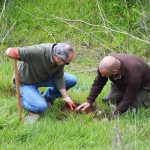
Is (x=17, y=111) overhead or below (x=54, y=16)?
below

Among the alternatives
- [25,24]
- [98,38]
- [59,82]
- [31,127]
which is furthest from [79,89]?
[25,24]

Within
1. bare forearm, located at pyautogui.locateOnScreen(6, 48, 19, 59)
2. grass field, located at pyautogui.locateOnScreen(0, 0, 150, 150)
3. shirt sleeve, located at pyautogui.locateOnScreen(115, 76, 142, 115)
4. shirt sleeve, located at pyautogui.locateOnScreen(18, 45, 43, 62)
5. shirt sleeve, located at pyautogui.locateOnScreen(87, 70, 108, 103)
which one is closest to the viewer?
→ grass field, located at pyautogui.locateOnScreen(0, 0, 150, 150)

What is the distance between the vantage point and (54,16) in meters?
10.2

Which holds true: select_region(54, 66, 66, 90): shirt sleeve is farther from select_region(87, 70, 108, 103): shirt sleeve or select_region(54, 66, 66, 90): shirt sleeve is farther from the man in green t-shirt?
select_region(87, 70, 108, 103): shirt sleeve

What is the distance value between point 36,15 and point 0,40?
6.82ft

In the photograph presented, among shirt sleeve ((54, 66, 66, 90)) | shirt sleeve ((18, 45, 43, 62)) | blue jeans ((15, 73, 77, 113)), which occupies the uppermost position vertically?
shirt sleeve ((18, 45, 43, 62))

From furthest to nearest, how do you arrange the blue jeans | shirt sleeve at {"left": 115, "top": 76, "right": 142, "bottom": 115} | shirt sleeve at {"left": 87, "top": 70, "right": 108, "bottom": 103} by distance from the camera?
1. shirt sleeve at {"left": 87, "top": 70, "right": 108, "bottom": 103}
2. the blue jeans
3. shirt sleeve at {"left": 115, "top": 76, "right": 142, "bottom": 115}

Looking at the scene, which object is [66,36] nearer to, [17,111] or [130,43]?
[130,43]

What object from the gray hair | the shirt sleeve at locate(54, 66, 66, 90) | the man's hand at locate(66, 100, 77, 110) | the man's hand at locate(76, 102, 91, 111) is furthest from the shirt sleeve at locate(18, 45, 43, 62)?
the man's hand at locate(76, 102, 91, 111)

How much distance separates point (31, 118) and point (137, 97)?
143 centimetres

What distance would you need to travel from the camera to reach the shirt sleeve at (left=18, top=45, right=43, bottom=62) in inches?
230

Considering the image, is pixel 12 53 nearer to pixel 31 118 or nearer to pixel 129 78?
pixel 31 118

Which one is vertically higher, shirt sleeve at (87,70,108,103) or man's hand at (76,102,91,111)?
shirt sleeve at (87,70,108,103)

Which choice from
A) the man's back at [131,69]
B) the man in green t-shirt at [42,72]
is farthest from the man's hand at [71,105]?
the man's back at [131,69]
